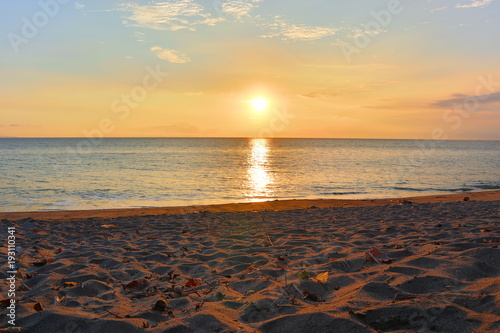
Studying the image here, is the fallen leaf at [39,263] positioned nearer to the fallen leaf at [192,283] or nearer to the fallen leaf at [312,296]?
the fallen leaf at [192,283]

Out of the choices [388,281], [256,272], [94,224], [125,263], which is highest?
[388,281]

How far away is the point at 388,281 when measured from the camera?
3.30m

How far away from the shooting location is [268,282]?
377 cm

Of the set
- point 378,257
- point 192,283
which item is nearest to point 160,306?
point 192,283

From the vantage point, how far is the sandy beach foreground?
8.50ft

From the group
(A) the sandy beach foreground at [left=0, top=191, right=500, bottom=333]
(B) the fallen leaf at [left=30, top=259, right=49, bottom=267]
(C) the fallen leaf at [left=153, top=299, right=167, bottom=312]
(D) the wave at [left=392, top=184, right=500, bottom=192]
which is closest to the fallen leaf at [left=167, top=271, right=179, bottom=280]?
(A) the sandy beach foreground at [left=0, top=191, right=500, bottom=333]

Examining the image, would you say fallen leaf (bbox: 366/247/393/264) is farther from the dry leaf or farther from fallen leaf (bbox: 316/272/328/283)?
the dry leaf

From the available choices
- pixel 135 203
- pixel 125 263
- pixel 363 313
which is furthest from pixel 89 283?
pixel 135 203

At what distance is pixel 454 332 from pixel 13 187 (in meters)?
26.0

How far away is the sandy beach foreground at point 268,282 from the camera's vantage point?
2590mm

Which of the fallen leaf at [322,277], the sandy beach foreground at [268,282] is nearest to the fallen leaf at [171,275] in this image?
the sandy beach foreground at [268,282]

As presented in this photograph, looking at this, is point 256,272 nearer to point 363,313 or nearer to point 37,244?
point 363,313

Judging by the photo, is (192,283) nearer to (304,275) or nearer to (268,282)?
(268,282)

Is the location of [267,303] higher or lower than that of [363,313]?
lower
